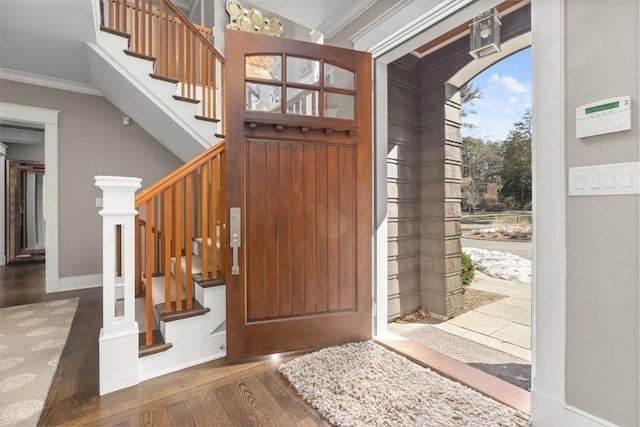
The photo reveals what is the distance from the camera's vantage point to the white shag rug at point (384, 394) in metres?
1.44

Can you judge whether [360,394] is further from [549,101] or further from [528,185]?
[528,185]

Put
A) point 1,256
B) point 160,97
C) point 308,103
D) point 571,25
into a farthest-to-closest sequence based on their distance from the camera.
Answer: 1. point 1,256
2. point 160,97
3. point 308,103
4. point 571,25

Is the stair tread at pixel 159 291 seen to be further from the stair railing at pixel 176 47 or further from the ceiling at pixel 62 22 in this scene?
the ceiling at pixel 62 22

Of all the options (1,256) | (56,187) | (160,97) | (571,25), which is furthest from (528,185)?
(1,256)

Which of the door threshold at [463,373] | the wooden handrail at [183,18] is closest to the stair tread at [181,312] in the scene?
the door threshold at [463,373]

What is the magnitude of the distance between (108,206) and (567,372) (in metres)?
2.44

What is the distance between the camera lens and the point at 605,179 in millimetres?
1224

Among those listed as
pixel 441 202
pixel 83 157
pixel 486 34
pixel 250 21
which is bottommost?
pixel 441 202

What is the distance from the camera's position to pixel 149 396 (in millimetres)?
1642

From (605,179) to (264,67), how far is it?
2107 millimetres

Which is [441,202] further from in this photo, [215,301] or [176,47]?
[176,47]

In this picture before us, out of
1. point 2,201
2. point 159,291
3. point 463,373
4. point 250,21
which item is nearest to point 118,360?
point 159,291

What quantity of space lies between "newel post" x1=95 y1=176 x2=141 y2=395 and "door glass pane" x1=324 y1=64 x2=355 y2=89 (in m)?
1.61

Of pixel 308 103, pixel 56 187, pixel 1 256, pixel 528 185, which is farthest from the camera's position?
pixel 1 256
